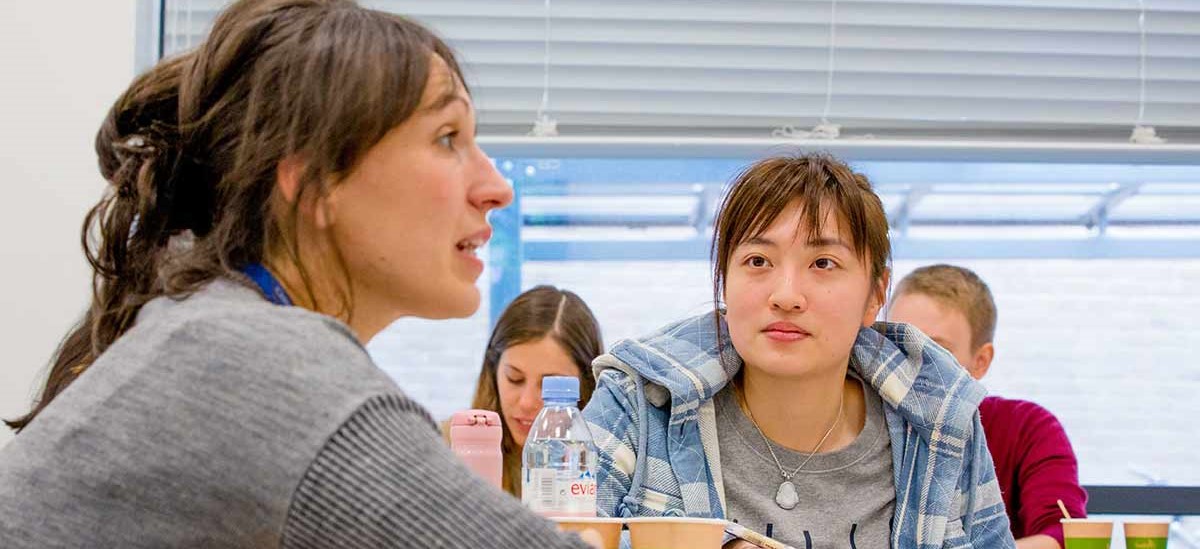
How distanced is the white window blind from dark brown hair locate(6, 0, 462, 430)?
6.49 feet

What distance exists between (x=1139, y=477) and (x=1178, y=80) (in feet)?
3.29

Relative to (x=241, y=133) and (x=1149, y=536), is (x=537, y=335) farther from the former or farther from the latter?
(x=241, y=133)

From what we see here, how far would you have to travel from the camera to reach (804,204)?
68.7 inches

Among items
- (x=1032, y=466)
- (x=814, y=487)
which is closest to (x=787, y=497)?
(x=814, y=487)

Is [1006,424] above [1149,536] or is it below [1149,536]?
below

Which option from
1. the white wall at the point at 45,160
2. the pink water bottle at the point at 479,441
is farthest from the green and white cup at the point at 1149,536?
the white wall at the point at 45,160

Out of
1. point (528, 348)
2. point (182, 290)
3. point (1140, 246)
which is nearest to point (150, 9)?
point (528, 348)

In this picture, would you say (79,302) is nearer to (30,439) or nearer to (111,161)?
(111,161)

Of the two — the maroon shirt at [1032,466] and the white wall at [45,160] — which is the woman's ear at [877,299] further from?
the white wall at [45,160]

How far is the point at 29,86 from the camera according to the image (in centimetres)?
289

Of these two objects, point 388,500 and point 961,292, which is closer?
point 388,500

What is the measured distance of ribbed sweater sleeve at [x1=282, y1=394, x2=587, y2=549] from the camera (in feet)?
2.52

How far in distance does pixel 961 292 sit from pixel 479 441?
1.22 metres

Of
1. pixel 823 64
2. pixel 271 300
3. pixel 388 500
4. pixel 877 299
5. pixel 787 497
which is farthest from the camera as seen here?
pixel 823 64
